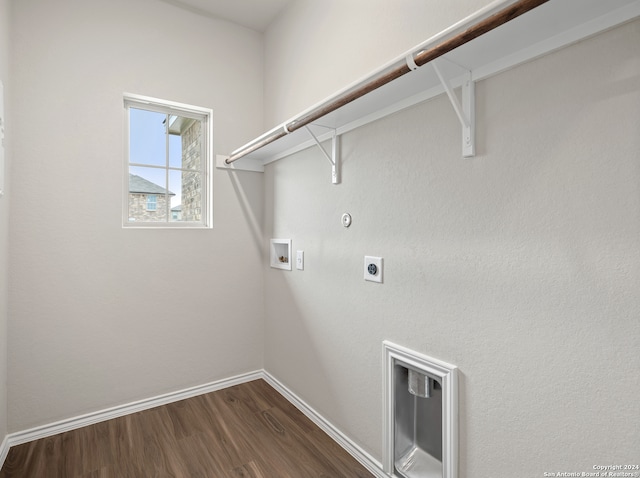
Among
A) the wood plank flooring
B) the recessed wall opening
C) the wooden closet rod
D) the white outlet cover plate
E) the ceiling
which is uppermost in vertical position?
the ceiling

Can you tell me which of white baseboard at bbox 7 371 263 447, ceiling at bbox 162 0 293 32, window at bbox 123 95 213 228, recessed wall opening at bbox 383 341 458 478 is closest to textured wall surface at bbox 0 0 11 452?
white baseboard at bbox 7 371 263 447

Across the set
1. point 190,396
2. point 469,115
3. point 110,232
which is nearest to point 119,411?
point 190,396

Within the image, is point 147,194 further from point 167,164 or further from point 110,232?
point 110,232

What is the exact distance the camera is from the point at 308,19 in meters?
2.12

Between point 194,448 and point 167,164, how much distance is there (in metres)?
1.78

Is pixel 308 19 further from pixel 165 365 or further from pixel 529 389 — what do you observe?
pixel 165 365

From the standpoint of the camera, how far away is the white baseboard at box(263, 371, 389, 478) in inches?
64.6

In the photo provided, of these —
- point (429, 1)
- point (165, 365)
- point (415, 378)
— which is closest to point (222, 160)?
point (165, 365)

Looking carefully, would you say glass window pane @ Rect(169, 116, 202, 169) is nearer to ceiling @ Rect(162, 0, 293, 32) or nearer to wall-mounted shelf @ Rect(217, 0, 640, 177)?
ceiling @ Rect(162, 0, 293, 32)

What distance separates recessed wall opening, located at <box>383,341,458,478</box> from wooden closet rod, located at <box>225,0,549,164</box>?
1.07m

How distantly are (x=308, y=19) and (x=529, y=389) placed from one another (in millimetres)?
2224

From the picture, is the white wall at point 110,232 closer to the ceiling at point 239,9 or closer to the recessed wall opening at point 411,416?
the ceiling at point 239,9

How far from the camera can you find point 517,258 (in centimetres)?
111

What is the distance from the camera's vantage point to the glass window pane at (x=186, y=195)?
2438 millimetres
